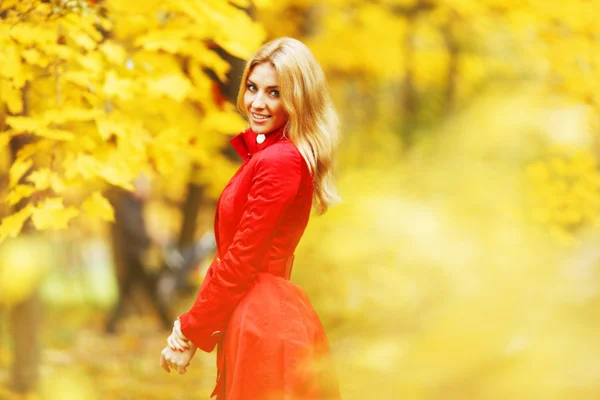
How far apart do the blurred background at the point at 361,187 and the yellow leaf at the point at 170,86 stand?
0.5 inches

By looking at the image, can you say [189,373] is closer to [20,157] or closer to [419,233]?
[419,233]

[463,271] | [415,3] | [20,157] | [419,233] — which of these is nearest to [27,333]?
[20,157]

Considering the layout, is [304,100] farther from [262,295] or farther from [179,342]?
[179,342]

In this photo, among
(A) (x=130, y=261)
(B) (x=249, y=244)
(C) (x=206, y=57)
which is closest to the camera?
(B) (x=249, y=244)

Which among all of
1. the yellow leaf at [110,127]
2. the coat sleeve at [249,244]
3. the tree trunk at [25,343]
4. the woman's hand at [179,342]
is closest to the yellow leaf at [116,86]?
the yellow leaf at [110,127]

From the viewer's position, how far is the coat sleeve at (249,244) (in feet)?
6.26

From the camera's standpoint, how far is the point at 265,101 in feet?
6.65

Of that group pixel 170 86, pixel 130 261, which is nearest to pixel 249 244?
pixel 170 86

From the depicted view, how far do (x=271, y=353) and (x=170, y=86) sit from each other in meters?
1.32

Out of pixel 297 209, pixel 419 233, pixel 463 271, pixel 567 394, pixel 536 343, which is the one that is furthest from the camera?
pixel 419 233

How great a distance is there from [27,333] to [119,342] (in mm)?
2099

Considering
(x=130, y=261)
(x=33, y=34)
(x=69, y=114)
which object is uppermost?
(x=33, y=34)

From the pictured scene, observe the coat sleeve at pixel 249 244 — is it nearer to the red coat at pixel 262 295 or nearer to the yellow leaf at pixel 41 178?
the red coat at pixel 262 295

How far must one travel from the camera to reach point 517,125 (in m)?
5.35
